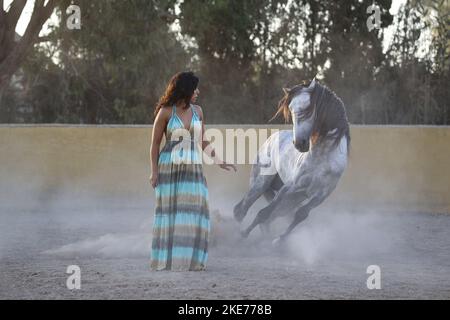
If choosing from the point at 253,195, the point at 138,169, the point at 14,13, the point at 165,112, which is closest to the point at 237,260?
the point at 165,112

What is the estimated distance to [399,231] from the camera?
10414 millimetres

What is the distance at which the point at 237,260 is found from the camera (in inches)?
304

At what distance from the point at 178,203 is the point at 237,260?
110cm

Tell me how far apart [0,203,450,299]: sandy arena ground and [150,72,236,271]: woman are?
200 millimetres

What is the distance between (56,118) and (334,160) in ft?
41.8

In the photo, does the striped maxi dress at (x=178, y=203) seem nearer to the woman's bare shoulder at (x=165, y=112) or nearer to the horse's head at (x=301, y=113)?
the woman's bare shoulder at (x=165, y=112)

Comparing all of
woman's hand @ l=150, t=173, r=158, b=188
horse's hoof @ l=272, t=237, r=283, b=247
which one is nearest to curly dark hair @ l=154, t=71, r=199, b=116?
woman's hand @ l=150, t=173, r=158, b=188

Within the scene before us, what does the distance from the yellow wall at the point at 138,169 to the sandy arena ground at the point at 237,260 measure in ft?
3.04

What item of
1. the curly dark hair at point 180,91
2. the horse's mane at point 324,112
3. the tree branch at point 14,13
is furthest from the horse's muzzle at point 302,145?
the tree branch at point 14,13

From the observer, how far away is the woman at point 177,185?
6.88 metres

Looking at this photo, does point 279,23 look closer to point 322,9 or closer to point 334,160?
point 322,9

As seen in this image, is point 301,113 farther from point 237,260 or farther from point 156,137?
point 156,137

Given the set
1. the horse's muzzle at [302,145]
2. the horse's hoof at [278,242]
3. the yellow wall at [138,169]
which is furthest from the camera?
the yellow wall at [138,169]
